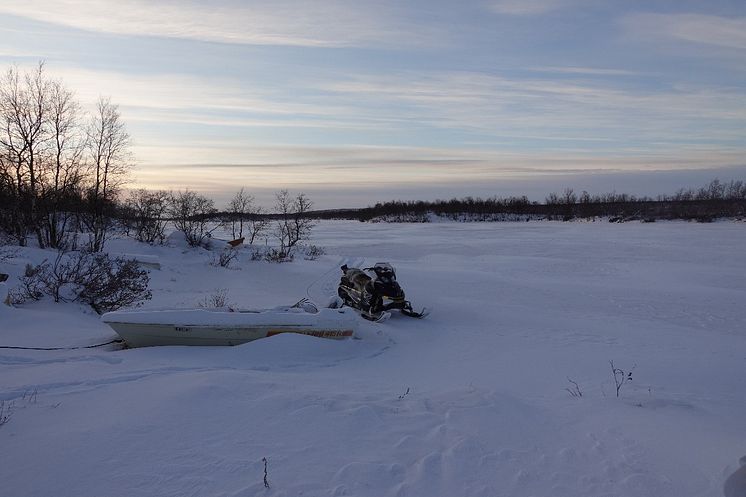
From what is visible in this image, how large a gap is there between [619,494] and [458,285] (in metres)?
12.0

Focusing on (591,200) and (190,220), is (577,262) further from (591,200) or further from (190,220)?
(591,200)

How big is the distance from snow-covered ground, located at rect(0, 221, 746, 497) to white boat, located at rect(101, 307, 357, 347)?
0.34 m

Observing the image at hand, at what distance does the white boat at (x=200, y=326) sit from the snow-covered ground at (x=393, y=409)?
0.34 meters

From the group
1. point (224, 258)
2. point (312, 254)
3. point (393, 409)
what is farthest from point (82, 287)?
point (312, 254)

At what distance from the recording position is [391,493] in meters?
3.33

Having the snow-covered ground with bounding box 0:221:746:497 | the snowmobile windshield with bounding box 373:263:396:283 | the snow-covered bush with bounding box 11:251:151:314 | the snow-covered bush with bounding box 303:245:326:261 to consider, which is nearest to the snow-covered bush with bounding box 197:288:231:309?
the snow-covered bush with bounding box 11:251:151:314

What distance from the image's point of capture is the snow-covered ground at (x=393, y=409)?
11.4ft

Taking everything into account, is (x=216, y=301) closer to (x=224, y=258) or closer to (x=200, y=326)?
(x=200, y=326)

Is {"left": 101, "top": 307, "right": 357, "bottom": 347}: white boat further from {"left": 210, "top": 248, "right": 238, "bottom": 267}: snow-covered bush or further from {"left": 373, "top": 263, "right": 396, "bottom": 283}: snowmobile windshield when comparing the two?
{"left": 210, "top": 248, "right": 238, "bottom": 267}: snow-covered bush

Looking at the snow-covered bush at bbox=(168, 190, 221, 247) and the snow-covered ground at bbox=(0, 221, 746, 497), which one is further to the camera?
the snow-covered bush at bbox=(168, 190, 221, 247)

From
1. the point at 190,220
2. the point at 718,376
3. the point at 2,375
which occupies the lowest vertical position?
the point at 718,376

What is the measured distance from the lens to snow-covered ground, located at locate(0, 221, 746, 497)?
11.4ft

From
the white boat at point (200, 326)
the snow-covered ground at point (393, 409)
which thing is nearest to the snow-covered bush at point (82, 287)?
the snow-covered ground at point (393, 409)

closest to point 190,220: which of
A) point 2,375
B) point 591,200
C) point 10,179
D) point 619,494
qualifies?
point 10,179
